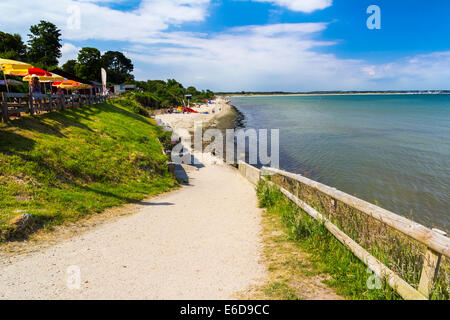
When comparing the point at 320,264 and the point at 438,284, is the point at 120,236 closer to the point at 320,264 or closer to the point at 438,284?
the point at 320,264

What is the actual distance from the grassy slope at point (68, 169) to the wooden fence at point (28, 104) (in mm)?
477

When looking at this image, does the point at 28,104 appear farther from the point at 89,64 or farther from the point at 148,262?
the point at 89,64

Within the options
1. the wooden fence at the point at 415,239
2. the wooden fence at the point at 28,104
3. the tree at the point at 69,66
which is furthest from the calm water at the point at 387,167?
the tree at the point at 69,66

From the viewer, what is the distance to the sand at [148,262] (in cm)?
416

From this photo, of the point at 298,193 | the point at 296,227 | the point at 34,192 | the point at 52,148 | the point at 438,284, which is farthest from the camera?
the point at 52,148

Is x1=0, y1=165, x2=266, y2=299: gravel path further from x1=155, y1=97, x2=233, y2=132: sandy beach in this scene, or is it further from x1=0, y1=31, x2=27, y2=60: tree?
x1=0, y1=31, x2=27, y2=60: tree

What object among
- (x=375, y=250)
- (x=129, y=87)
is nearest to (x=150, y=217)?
(x=375, y=250)

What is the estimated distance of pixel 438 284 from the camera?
3172 millimetres

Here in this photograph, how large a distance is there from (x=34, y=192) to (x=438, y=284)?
919 cm

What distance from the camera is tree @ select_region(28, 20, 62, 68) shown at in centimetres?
6556

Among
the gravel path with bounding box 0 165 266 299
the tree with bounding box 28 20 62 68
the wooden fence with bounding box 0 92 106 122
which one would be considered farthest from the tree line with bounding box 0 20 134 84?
the gravel path with bounding box 0 165 266 299

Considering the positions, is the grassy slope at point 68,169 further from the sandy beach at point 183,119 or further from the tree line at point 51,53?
the tree line at point 51,53

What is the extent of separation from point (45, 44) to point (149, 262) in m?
82.7

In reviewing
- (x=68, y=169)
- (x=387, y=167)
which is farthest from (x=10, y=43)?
(x=387, y=167)
